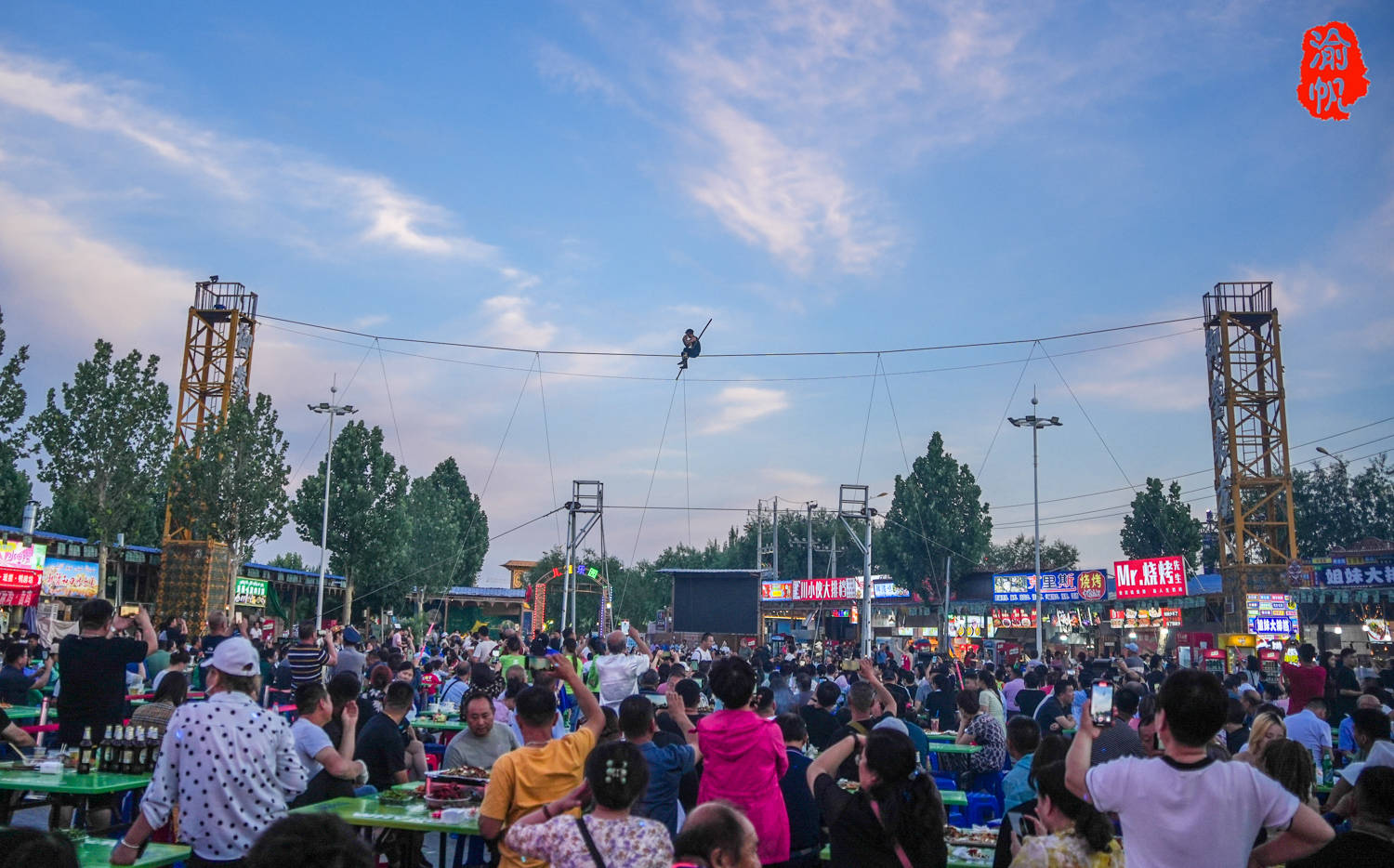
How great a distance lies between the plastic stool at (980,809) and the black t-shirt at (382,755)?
16.5 ft

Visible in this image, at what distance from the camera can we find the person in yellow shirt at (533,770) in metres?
4.66

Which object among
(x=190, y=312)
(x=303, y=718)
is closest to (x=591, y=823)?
(x=303, y=718)

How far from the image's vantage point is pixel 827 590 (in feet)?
170

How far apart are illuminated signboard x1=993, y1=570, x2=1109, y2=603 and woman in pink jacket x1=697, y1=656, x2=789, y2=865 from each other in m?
39.9

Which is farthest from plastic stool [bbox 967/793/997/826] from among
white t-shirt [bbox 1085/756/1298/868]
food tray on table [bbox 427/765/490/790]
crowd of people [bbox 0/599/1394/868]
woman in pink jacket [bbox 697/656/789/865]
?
white t-shirt [bbox 1085/756/1298/868]

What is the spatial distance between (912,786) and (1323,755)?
739 centimetres

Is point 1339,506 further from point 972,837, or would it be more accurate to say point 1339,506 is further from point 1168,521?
point 972,837

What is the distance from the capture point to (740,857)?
11.6ft

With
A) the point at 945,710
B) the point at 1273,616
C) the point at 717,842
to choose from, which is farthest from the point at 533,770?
the point at 1273,616

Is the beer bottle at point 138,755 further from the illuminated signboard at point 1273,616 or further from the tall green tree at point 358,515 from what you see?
the tall green tree at point 358,515

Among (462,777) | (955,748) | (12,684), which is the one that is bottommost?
(955,748)

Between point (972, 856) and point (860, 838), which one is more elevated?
point (860, 838)

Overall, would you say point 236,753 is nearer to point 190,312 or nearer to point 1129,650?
point 1129,650

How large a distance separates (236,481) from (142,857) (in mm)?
34867
